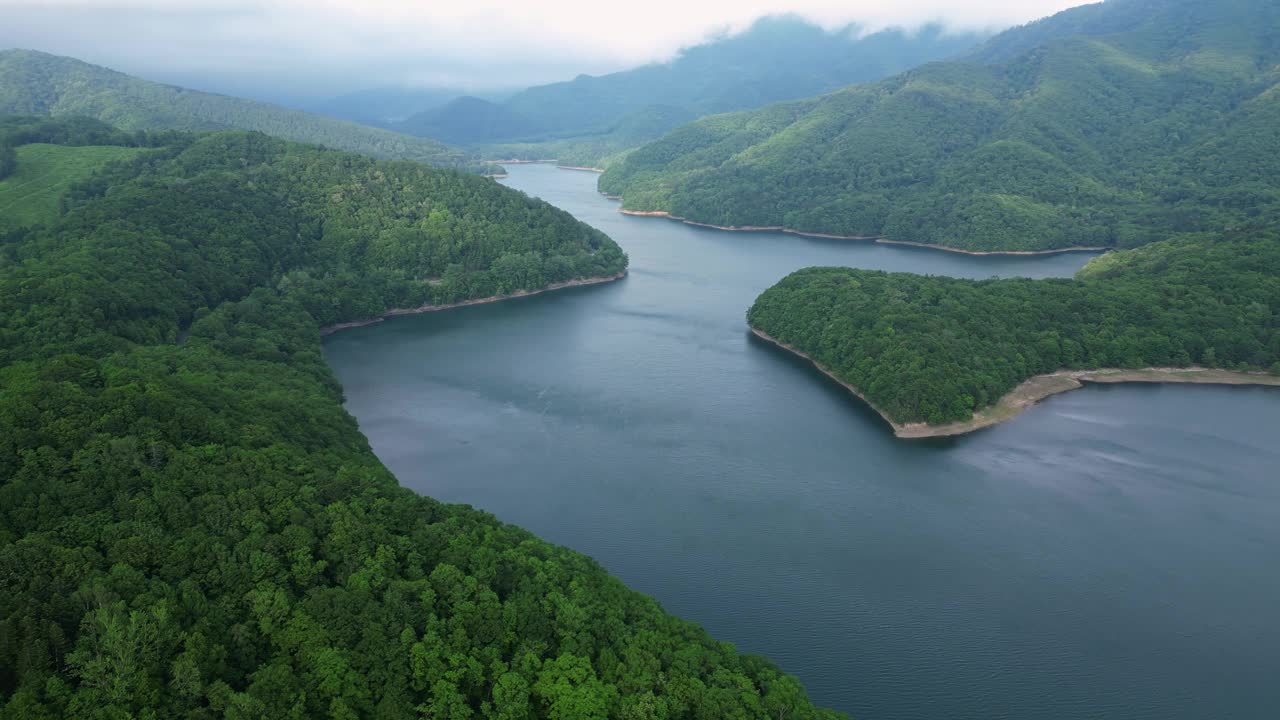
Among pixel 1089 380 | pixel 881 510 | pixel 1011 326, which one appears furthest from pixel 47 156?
pixel 1089 380

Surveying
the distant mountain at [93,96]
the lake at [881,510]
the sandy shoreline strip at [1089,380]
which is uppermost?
the distant mountain at [93,96]

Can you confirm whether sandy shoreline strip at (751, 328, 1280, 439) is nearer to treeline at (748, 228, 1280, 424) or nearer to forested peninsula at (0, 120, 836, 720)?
treeline at (748, 228, 1280, 424)

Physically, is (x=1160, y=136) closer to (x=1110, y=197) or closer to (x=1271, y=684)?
(x=1110, y=197)

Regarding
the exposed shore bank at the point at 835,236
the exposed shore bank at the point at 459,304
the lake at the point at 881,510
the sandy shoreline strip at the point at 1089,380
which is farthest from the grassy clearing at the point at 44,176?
the exposed shore bank at the point at 835,236

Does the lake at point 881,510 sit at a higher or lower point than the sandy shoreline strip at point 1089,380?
lower

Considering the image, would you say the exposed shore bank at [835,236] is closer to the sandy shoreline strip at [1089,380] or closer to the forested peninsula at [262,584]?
the sandy shoreline strip at [1089,380]
